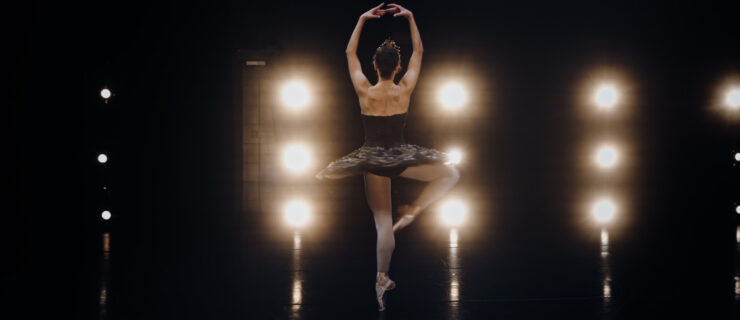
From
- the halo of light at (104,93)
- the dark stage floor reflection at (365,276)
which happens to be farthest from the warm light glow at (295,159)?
the halo of light at (104,93)

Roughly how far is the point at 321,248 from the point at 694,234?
3.88 metres

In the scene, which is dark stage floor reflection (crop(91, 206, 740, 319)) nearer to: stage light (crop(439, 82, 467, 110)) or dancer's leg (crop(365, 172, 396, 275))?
dancer's leg (crop(365, 172, 396, 275))

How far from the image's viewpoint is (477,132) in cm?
746

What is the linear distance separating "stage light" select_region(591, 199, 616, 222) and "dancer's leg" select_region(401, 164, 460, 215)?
4110mm

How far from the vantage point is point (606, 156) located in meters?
7.45

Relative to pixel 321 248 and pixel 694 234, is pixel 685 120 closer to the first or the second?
pixel 694 234

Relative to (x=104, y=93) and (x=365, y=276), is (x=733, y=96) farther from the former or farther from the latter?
(x=104, y=93)

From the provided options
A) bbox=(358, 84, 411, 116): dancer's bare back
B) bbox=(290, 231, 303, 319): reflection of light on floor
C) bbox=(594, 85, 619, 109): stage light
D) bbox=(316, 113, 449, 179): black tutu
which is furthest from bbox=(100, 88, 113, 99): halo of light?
bbox=(594, 85, 619, 109): stage light

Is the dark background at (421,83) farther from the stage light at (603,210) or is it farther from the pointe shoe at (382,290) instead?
the pointe shoe at (382,290)

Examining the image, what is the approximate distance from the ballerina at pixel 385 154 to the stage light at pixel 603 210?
13.7ft

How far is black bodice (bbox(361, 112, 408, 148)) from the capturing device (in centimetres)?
383

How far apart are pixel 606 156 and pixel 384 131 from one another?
450 cm

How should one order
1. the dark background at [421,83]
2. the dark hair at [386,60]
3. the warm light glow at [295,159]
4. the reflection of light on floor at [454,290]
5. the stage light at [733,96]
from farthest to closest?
the stage light at [733,96]
the warm light glow at [295,159]
the dark background at [421,83]
the reflection of light on floor at [454,290]
the dark hair at [386,60]

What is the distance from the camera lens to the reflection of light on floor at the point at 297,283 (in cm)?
371
